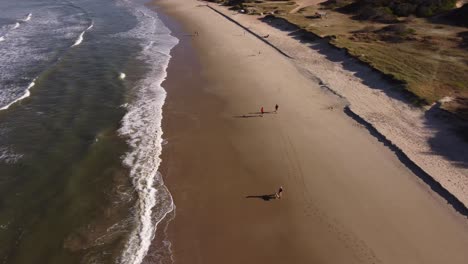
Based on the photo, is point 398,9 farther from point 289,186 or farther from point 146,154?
point 146,154

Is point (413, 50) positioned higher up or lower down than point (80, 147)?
higher up

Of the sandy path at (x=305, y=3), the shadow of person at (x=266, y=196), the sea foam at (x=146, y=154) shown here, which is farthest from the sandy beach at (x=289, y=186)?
the sandy path at (x=305, y=3)

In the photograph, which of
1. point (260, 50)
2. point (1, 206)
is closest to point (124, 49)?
point (260, 50)

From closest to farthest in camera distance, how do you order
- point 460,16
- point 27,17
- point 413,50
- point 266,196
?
point 266,196
point 413,50
point 460,16
point 27,17

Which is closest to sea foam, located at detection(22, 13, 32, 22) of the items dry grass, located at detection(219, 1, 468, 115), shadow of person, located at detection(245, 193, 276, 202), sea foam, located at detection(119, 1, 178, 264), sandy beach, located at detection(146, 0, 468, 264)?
sea foam, located at detection(119, 1, 178, 264)

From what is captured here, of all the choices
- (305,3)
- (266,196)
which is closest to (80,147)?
(266,196)

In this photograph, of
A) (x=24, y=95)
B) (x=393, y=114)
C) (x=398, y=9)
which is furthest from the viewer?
(x=398, y=9)

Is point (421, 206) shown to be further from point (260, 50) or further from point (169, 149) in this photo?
point (260, 50)
